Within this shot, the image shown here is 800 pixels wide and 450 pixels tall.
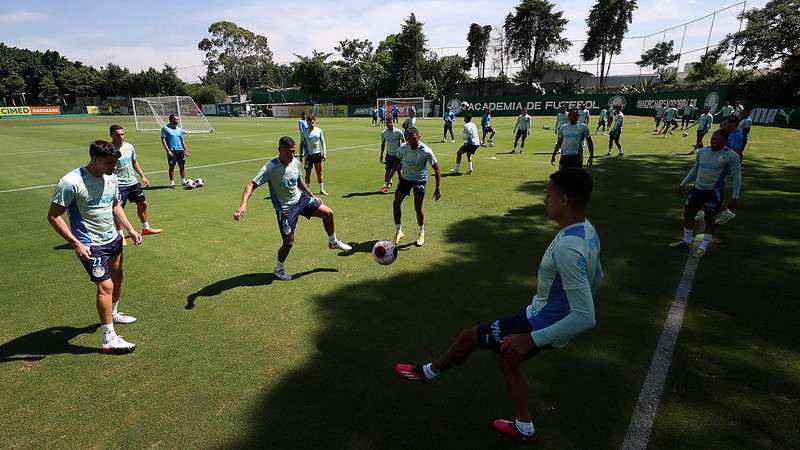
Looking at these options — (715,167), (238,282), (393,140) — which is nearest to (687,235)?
(715,167)

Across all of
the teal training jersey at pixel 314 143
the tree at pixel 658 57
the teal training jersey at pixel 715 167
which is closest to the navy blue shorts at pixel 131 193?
the teal training jersey at pixel 314 143

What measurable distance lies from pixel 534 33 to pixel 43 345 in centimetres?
7986

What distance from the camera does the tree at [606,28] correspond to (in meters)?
66.1

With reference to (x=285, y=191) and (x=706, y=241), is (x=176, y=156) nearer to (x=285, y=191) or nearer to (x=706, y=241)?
(x=285, y=191)

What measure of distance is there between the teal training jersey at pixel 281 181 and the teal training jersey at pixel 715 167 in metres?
6.87

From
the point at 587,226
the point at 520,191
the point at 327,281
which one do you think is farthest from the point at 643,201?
the point at 587,226

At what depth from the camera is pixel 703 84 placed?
52094 millimetres

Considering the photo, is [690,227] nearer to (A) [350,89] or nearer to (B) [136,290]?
(B) [136,290]

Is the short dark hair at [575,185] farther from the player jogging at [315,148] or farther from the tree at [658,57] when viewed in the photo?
the tree at [658,57]

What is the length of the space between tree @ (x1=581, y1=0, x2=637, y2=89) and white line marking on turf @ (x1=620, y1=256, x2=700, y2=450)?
247ft

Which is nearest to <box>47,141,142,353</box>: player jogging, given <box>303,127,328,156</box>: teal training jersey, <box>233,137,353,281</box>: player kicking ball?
<box>233,137,353,281</box>: player kicking ball

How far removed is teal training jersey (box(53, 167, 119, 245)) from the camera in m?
Result: 4.38

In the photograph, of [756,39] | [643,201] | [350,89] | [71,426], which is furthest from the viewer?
[350,89]

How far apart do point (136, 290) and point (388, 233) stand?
15.2 feet
